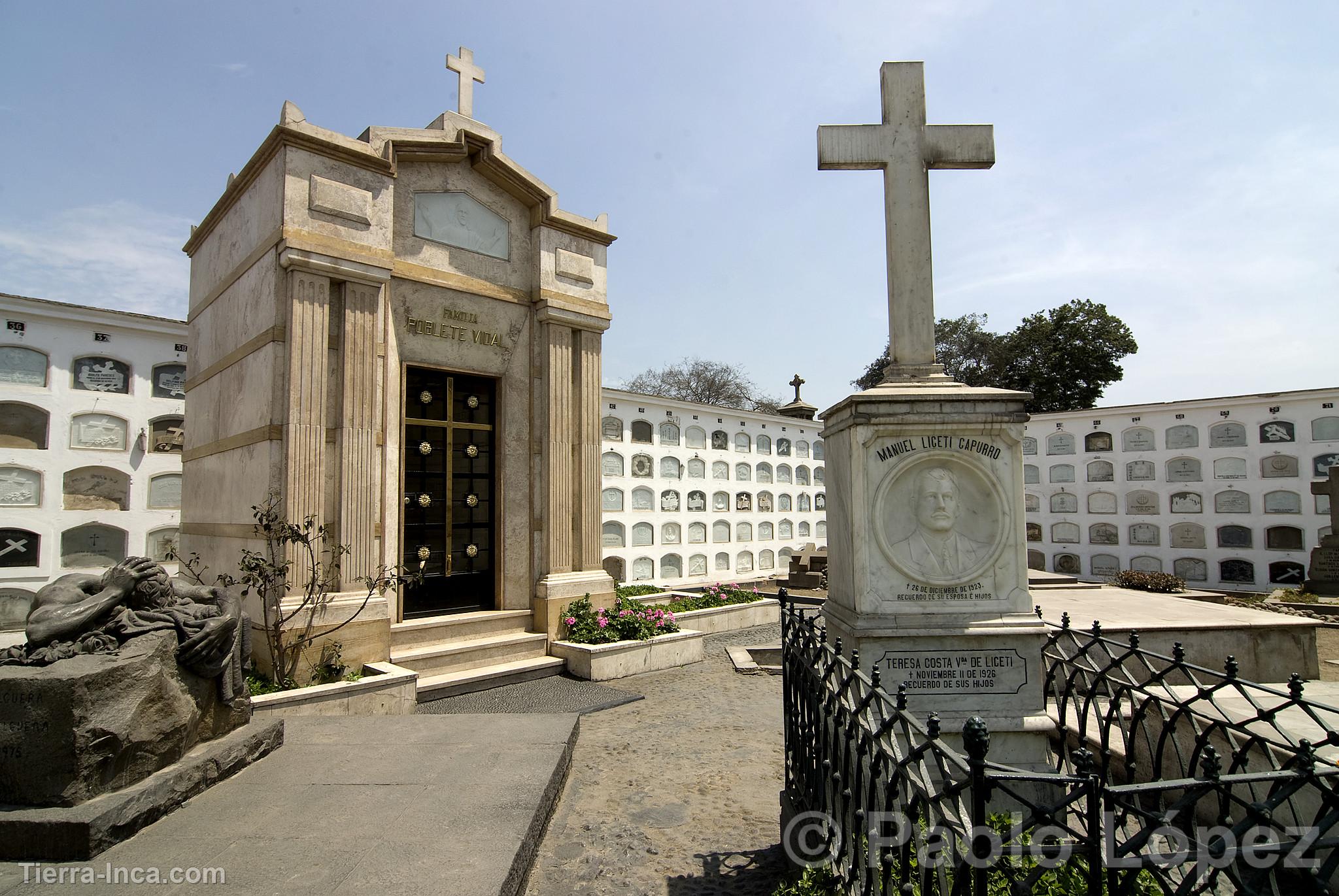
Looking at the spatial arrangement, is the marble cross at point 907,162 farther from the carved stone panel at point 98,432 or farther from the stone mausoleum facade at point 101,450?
the carved stone panel at point 98,432

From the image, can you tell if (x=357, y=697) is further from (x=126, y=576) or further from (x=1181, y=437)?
(x=1181, y=437)

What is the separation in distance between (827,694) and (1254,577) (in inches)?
783

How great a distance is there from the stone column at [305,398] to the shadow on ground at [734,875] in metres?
4.49

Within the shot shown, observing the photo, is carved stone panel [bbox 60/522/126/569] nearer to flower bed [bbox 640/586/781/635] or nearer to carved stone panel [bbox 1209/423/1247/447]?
flower bed [bbox 640/586/781/635]

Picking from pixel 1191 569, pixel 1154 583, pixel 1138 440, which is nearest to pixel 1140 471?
pixel 1138 440

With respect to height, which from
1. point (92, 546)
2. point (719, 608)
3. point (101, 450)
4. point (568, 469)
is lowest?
point (719, 608)

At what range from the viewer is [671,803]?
13.3 feet

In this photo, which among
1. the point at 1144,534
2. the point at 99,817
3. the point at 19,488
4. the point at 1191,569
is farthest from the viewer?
the point at 1144,534

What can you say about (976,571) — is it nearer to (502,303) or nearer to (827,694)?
(827,694)

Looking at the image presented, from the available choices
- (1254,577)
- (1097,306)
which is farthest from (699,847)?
(1097,306)

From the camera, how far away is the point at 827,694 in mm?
2740

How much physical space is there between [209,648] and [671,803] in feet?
8.77

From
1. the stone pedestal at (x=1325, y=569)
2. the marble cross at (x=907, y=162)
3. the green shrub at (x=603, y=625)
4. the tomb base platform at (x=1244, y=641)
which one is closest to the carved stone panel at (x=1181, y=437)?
the stone pedestal at (x=1325, y=569)

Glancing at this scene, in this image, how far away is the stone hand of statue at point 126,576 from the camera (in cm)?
344
